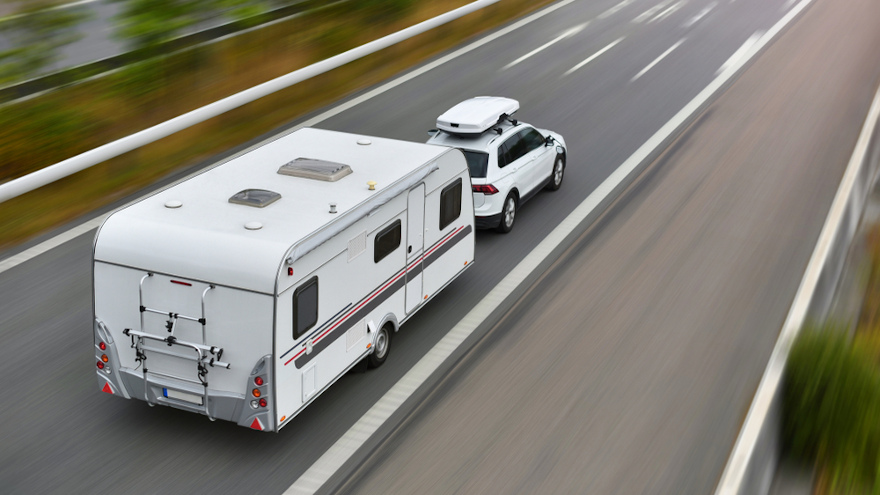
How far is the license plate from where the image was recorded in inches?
373

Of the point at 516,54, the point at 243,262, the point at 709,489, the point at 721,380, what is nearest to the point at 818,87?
the point at 516,54

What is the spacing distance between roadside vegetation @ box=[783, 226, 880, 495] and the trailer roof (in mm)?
4767

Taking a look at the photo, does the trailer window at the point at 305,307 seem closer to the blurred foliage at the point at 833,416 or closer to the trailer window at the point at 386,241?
the trailer window at the point at 386,241

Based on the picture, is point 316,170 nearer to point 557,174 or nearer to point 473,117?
point 473,117

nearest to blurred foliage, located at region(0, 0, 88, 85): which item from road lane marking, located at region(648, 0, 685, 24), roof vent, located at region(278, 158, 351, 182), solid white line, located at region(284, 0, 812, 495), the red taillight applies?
roof vent, located at region(278, 158, 351, 182)

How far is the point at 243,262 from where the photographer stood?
353 inches

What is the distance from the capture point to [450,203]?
40.1ft

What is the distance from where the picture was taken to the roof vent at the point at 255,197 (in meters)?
9.93

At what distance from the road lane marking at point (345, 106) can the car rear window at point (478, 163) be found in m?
4.04

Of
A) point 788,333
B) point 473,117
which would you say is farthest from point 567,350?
point 473,117

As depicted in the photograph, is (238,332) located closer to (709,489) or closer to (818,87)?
(709,489)

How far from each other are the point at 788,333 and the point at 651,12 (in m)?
23.8

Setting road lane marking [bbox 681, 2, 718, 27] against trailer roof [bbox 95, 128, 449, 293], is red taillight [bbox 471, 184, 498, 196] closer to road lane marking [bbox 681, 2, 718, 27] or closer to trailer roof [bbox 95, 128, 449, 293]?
trailer roof [bbox 95, 128, 449, 293]

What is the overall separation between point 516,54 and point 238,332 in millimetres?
18224
